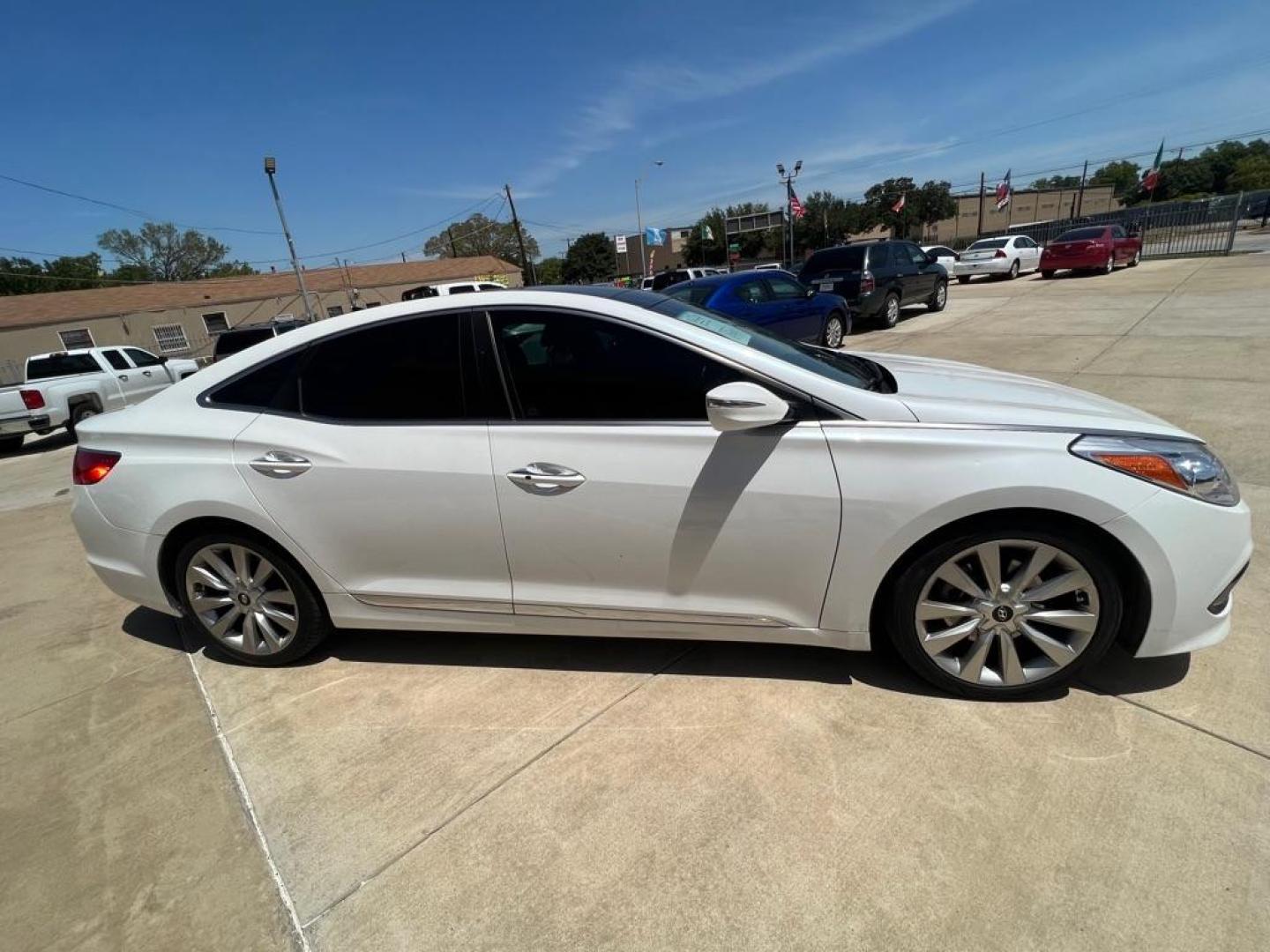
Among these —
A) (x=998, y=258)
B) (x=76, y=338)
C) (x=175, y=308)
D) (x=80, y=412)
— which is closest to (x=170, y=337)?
(x=175, y=308)

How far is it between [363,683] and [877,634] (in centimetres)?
225

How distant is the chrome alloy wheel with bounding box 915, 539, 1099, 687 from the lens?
2180mm

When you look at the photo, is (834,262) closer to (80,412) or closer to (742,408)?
(742,408)

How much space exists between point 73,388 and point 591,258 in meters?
75.0

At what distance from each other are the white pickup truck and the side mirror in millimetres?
11283

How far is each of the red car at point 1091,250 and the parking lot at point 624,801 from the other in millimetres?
18340

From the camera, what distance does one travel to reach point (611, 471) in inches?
90.7

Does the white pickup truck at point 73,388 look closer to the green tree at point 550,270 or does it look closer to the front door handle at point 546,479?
the front door handle at point 546,479

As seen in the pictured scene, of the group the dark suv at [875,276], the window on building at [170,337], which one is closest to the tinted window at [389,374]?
the dark suv at [875,276]

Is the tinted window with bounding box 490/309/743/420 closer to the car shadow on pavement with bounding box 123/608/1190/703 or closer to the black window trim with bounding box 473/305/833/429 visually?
the black window trim with bounding box 473/305/833/429

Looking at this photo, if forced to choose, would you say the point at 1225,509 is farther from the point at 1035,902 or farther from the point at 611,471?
the point at 611,471

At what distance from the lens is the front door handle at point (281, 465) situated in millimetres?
2574

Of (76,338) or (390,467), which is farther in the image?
(76,338)

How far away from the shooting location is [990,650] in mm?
2324
